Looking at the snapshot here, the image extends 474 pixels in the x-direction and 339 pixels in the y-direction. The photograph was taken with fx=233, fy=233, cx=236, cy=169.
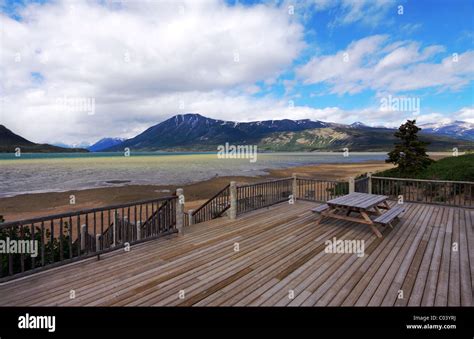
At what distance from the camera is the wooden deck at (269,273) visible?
3289mm

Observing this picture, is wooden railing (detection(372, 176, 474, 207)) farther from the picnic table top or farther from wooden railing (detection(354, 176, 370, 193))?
the picnic table top

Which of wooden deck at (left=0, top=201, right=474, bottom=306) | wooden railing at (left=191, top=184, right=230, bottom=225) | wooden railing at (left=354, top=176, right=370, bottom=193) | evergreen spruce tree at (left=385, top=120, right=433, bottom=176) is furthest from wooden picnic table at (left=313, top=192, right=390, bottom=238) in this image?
A: evergreen spruce tree at (left=385, top=120, right=433, bottom=176)

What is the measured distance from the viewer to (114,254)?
190 inches

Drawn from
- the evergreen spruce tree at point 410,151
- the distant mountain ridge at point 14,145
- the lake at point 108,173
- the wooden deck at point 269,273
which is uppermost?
the distant mountain ridge at point 14,145

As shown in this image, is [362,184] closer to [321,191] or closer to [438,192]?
[321,191]

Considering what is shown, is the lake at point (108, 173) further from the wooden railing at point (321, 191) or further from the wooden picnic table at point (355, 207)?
the wooden picnic table at point (355, 207)

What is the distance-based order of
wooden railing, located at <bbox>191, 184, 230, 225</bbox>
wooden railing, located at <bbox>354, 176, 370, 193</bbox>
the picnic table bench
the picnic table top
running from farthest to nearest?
wooden railing, located at <bbox>354, 176, 370, 193</bbox> < wooden railing, located at <bbox>191, 184, 230, 225</bbox> < the picnic table top < the picnic table bench

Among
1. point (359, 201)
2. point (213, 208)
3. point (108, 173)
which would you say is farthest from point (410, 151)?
point (108, 173)

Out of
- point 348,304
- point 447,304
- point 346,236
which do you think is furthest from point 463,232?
point 348,304

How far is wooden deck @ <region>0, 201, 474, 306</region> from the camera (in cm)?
329

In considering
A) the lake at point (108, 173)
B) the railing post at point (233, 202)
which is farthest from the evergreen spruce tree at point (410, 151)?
the lake at point (108, 173)
